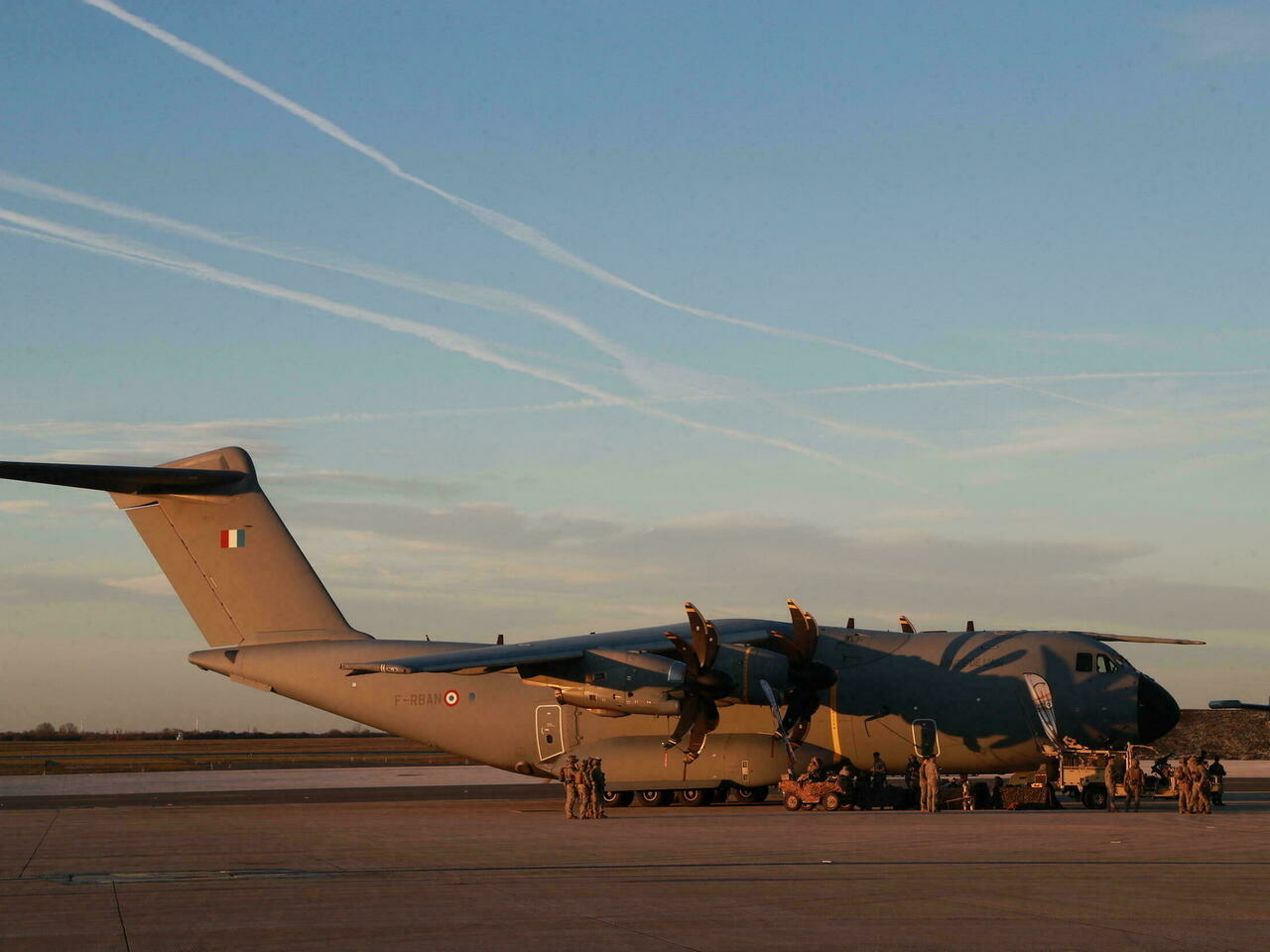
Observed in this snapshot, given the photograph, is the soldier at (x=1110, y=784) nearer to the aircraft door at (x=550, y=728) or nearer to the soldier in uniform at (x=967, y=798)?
the soldier in uniform at (x=967, y=798)

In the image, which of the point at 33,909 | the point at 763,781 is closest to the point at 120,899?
the point at 33,909

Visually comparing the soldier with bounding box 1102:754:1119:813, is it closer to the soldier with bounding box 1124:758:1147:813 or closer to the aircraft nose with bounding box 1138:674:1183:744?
the soldier with bounding box 1124:758:1147:813

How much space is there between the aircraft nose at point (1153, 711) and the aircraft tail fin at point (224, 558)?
1653cm

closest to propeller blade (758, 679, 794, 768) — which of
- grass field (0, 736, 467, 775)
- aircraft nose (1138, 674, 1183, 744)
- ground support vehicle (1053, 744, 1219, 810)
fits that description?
ground support vehicle (1053, 744, 1219, 810)

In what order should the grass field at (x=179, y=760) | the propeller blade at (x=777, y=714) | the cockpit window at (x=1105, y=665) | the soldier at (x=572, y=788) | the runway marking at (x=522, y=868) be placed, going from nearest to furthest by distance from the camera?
1. the runway marking at (x=522, y=868)
2. the soldier at (x=572, y=788)
3. the propeller blade at (x=777, y=714)
4. the cockpit window at (x=1105, y=665)
5. the grass field at (x=179, y=760)

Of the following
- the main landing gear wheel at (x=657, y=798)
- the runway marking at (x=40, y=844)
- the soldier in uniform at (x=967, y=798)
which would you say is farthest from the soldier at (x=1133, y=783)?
the runway marking at (x=40, y=844)

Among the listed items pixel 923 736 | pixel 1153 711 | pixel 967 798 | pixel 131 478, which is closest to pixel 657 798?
pixel 923 736

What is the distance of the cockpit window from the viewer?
27.9 meters

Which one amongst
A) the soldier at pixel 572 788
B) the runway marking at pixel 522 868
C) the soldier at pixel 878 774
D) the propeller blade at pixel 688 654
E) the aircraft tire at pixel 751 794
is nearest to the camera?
the runway marking at pixel 522 868

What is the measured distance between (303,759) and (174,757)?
6697 mm

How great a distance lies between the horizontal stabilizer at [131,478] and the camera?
26438 millimetres

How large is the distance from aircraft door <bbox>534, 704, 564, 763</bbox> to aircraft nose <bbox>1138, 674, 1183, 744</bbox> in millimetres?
11710

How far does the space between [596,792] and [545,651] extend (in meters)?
3.09

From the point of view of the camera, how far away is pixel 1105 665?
91.9ft
